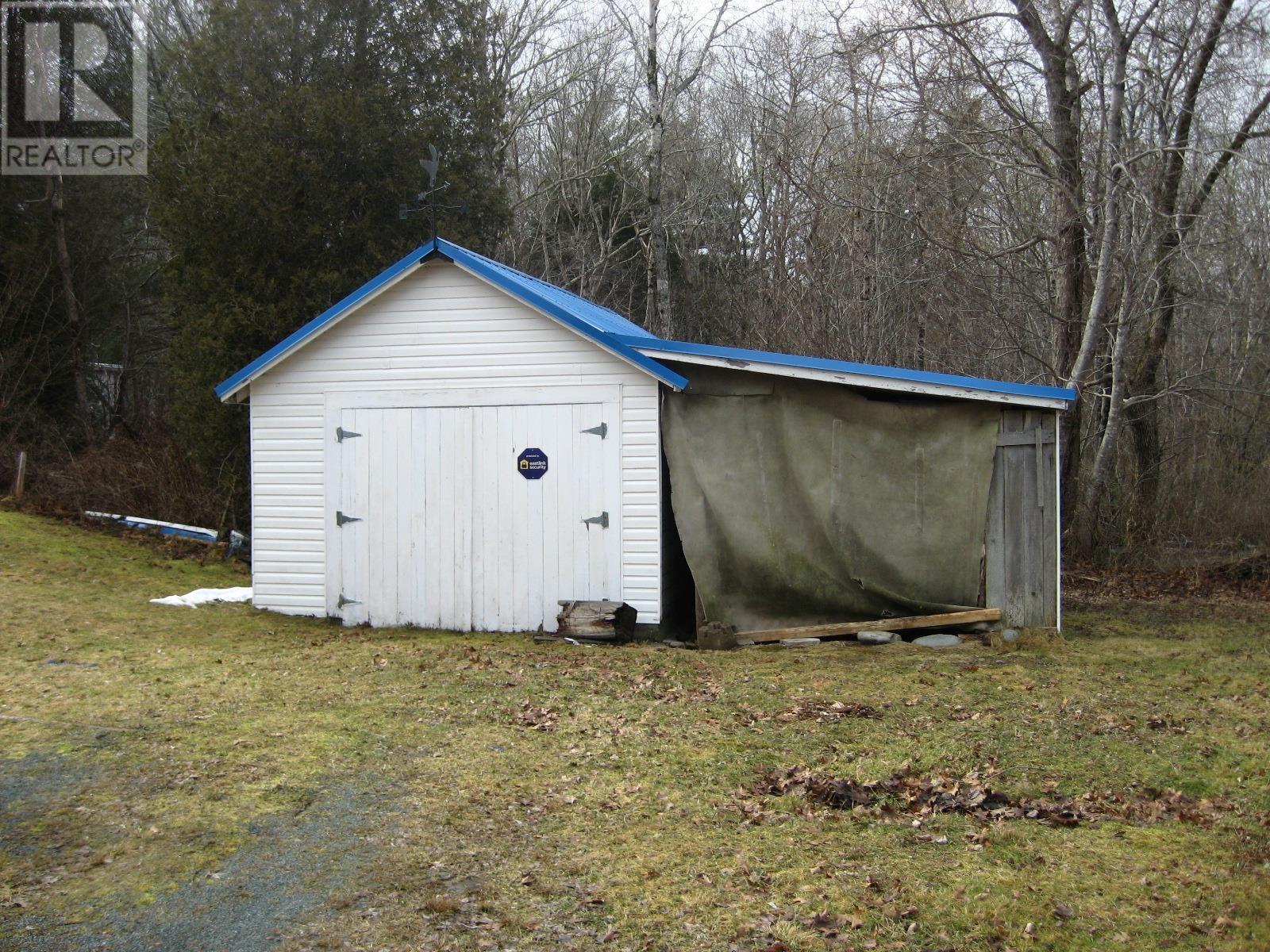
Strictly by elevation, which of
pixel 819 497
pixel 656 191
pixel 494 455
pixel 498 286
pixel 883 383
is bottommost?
pixel 819 497

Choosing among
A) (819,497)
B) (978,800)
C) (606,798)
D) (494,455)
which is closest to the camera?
(978,800)

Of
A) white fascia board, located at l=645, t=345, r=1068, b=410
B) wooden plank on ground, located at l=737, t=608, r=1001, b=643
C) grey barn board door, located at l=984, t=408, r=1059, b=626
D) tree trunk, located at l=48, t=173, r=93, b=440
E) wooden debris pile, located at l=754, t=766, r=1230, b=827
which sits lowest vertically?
wooden debris pile, located at l=754, t=766, r=1230, b=827

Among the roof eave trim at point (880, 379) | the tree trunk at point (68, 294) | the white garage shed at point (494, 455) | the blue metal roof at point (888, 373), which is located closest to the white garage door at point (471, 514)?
the white garage shed at point (494, 455)

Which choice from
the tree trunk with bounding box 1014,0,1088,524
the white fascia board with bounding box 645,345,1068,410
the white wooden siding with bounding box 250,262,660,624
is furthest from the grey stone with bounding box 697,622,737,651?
Result: the tree trunk with bounding box 1014,0,1088,524

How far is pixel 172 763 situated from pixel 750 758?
316 cm

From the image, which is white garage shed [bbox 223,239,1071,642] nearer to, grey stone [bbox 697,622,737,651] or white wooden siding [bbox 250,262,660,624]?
white wooden siding [bbox 250,262,660,624]

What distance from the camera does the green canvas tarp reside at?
10.5 meters

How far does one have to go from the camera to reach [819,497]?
10695 millimetres

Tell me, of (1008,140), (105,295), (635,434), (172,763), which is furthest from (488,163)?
(172,763)

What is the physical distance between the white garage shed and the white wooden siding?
0.7 inches

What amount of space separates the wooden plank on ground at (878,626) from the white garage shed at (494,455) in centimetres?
20

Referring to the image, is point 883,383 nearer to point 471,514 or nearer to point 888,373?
point 888,373

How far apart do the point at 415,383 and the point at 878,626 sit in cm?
507

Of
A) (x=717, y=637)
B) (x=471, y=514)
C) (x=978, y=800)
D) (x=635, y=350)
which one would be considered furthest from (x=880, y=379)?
(x=978, y=800)
